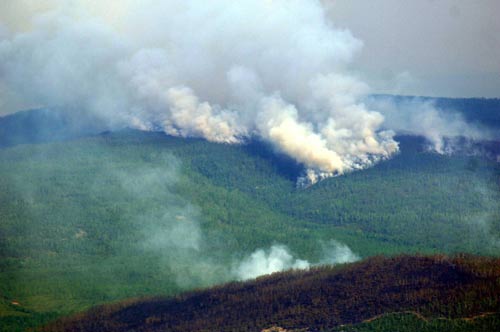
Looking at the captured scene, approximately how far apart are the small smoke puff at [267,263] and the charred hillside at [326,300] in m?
19.0

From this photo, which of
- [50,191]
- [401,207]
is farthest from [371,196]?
[50,191]

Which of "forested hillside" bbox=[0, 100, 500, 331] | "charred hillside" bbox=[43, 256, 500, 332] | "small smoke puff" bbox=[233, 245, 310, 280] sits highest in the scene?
"forested hillside" bbox=[0, 100, 500, 331]

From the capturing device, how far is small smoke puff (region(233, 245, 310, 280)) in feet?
→ 461

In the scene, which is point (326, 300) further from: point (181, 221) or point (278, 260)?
point (181, 221)

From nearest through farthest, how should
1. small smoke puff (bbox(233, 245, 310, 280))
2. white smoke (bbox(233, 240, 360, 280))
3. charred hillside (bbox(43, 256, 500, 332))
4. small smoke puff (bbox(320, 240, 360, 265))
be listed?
1. charred hillside (bbox(43, 256, 500, 332))
2. small smoke puff (bbox(233, 245, 310, 280))
3. white smoke (bbox(233, 240, 360, 280))
4. small smoke puff (bbox(320, 240, 360, 265))

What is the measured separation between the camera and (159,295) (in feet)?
410

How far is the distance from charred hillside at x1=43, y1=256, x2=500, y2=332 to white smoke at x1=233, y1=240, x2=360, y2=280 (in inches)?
772

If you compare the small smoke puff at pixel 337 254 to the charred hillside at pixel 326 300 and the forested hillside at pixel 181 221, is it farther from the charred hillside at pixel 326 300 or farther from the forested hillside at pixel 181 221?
the charred hillside at pixel 326 300

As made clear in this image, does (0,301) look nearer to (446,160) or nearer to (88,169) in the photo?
(88,169)

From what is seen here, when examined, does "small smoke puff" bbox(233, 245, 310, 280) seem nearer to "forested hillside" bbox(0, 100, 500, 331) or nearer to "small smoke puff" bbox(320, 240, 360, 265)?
"forested hillside" bbox(0, 100, 500, 331)

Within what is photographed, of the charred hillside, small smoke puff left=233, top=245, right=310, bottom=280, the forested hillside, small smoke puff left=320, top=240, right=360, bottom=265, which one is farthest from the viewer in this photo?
small smoke puff left=320, top=240, right=360, bottom=265

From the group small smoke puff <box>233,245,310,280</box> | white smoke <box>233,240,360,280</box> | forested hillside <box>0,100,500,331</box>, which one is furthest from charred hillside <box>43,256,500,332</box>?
white smoke <box>233,240,360,280</box>

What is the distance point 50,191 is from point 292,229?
48.9 meters

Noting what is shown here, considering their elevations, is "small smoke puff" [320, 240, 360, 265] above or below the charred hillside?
above
